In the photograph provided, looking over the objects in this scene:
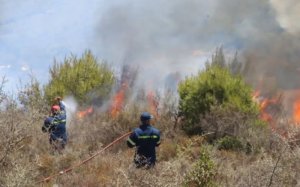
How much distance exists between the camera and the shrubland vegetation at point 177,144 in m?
6.81

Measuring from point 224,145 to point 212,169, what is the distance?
6.67 meters

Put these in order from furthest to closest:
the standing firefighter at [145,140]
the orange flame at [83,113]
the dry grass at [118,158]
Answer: the orange flame at [83,113] < the standing firefighter at [145,140] < the dry grass at [118,158]

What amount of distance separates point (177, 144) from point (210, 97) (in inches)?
151

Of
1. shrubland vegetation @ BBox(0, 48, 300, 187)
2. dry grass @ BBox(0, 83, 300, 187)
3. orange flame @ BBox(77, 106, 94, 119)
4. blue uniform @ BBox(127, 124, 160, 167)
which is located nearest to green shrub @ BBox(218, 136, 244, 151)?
shrubland vegetation @ BBox(0, 48, 300, 187)

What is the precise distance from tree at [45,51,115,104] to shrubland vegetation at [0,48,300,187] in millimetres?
10536

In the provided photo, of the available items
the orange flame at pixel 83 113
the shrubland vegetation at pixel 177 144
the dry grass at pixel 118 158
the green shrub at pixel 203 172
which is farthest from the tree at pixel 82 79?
the green shrub at pixel 203 172

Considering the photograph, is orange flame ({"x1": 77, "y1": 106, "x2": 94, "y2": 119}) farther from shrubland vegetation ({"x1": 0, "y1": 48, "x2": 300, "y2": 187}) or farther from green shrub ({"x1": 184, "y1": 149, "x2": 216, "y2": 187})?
green shrub ({"x1": 184, "y1": 149, "x2": 216, "y2": 187})

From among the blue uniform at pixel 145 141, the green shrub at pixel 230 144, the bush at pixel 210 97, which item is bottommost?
the green shrub at pixel 230 144

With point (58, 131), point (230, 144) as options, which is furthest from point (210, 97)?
point (58, 131)

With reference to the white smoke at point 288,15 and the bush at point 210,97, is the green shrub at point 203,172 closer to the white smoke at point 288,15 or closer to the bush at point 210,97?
the bush at point 210,97

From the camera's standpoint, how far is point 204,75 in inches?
672

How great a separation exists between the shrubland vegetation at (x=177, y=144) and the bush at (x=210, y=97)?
0.03 meters

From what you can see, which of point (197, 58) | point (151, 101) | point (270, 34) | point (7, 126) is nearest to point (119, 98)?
point (197, 58)

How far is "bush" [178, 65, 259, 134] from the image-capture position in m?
15.6
